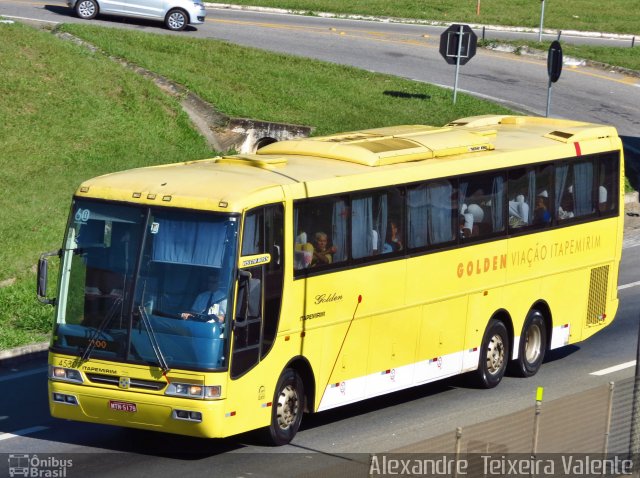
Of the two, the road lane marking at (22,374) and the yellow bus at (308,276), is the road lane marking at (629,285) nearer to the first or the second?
the yellow bus at (308,276)

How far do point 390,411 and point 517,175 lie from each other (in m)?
3.89

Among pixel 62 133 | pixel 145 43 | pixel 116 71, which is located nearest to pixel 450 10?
pixel 145 43

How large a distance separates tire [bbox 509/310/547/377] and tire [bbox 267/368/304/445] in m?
4.91

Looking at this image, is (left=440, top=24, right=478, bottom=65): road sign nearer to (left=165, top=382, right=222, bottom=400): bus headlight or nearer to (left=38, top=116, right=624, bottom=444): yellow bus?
(left=38, top=116, right=624, bottom=444): yellow bus

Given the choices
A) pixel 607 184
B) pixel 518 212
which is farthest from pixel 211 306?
pixel 607 184

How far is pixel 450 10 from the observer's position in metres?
54.8

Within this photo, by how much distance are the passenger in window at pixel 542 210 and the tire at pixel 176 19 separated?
86.0ft

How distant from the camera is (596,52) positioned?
4816 cm

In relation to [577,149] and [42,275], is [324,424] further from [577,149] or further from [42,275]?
[577,149]

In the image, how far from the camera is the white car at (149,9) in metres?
42.2

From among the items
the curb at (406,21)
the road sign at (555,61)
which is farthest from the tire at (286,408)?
the curb at (406,21)

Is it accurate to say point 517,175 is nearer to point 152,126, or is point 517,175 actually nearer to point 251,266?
point 251,266

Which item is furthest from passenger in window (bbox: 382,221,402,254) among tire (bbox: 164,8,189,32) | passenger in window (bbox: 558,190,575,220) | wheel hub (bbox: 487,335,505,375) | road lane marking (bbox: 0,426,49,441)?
tire (bbox: 164,8,189,32)

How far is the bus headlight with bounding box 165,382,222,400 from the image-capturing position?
1317cm
